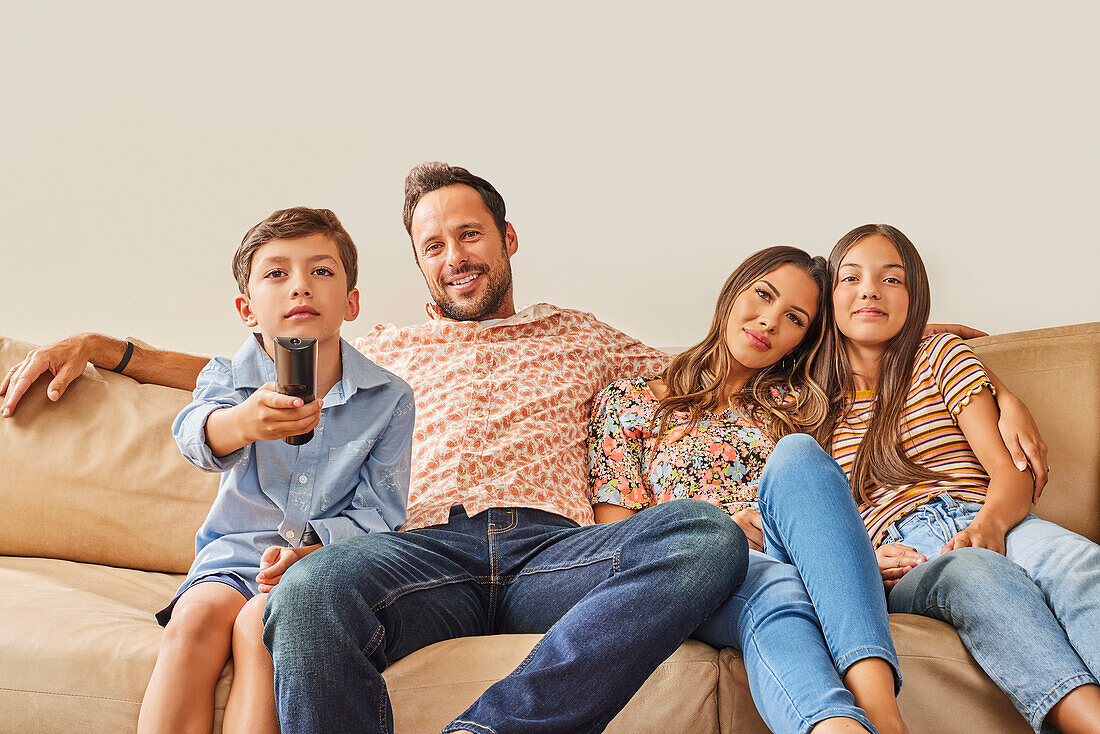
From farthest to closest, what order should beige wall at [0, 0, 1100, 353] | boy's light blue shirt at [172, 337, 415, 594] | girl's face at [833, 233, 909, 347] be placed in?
1. beige wall at [0, 0, 1100, 353]
2. girl's face at [833, 233, 909, 347]
3. boy's light blue shirt at [172, 337, 415, 594]

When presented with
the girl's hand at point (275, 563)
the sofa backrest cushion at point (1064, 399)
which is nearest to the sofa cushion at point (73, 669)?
the girl's hand at point (275, 563)

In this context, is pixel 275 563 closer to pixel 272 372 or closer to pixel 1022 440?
pixel 272 372

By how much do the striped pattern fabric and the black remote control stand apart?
1.03 m

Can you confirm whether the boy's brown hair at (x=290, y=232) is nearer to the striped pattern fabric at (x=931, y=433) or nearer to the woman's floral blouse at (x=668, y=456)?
the woman's floral blouse at (x=668, y=456)

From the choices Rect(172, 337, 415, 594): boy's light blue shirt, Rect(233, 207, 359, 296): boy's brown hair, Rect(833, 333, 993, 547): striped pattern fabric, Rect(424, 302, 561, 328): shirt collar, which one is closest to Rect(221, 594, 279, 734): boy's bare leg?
Rect(172, 337, 415, 594): boy's light blue shirt

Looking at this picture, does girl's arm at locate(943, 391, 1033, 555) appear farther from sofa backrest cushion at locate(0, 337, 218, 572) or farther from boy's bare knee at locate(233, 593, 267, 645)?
sofa backrest cushion at locate(0, 337, 218, 572)

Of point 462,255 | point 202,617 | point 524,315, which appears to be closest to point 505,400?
point 524,315

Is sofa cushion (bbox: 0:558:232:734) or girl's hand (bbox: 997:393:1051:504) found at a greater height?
girl's hand (bbox: 997:393:1051:504)

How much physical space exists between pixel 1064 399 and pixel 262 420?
152 cm

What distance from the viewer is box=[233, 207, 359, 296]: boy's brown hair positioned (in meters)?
1.40

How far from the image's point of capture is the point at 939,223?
7.29 ft

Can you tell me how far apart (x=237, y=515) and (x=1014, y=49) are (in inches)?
83.8

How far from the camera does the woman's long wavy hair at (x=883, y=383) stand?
5.32 ft

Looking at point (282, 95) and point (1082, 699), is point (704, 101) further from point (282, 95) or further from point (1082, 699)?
point (1082, 699)
